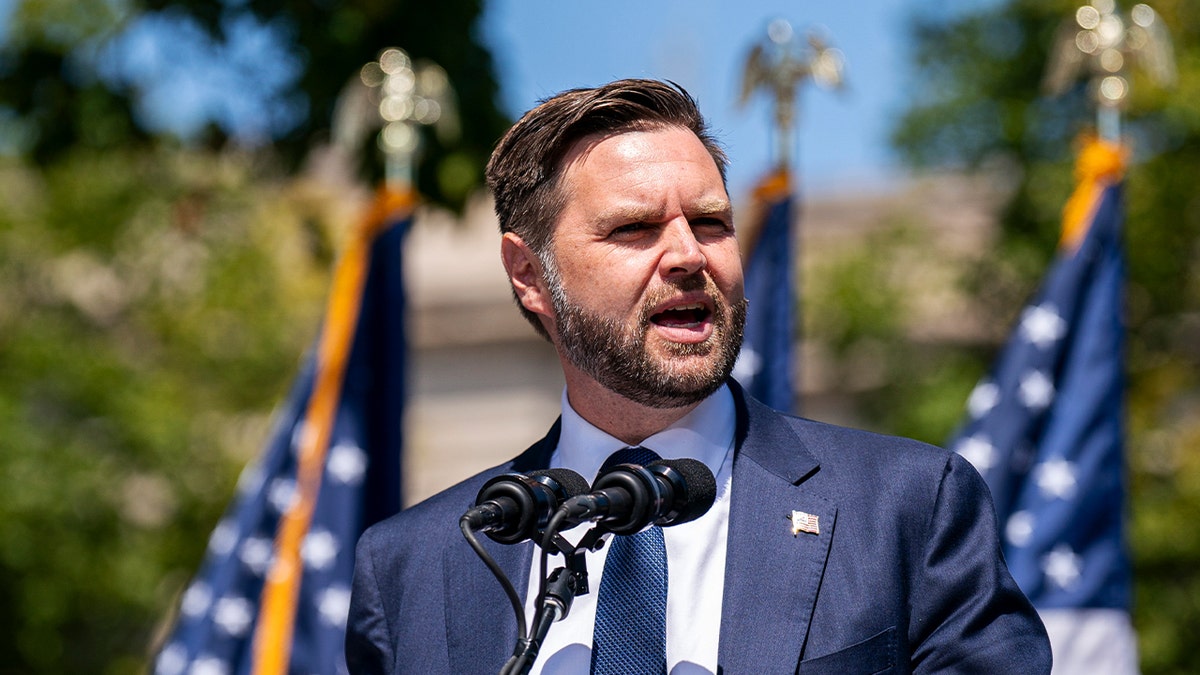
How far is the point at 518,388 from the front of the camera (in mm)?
25609

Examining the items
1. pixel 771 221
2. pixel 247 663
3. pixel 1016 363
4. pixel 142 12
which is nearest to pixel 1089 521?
pixel 1016 363

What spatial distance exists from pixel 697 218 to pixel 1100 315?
3891mm

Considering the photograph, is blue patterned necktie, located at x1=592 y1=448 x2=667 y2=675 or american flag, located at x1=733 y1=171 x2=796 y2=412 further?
american flag, located at x1=733 y1=171 x2=796 y2=412

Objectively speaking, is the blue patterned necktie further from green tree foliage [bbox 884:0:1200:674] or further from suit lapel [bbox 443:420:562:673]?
green tree foliage [bbox 884:0:1200:674]

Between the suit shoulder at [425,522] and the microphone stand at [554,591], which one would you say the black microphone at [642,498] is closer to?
the microphone stand at [554,591]

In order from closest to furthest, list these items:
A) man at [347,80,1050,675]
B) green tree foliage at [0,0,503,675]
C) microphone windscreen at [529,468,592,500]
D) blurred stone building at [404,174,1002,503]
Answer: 1. microphone windscreen at [529,468,592,500]
2. man at [347,80,1050,675]
3. green tree foliage at [0,0,503,675]
4. blurred stone building at [404,174,1002,503]

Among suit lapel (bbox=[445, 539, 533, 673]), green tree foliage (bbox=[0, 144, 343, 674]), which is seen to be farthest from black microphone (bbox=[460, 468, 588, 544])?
green tree foliage (bbox=[0, 144, 343, 674])

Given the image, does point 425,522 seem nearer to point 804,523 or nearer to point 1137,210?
point 804,523

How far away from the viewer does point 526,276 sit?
335 centimetres

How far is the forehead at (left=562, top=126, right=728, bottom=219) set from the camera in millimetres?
3023

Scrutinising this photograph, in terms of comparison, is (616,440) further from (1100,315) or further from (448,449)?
(448,449)

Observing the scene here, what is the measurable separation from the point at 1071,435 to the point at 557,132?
3.75 metres

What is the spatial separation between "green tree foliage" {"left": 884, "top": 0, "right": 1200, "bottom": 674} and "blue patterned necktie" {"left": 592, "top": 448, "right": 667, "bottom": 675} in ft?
34.0

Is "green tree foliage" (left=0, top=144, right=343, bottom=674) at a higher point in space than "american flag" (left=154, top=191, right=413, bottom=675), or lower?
lower
